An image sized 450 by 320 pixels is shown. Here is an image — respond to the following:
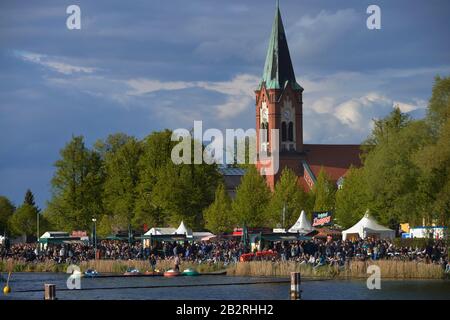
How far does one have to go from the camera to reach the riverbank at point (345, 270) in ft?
198

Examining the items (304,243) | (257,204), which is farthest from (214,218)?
(304,243)

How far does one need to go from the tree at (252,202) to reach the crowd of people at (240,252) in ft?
55.0

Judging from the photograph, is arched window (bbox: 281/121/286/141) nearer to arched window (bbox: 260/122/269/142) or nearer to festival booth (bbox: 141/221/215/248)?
arched window (bbox: 260/122/269/142)

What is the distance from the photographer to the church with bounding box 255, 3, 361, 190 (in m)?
163

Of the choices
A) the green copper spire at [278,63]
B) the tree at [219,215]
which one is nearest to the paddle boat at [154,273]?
the tree at [219,215]

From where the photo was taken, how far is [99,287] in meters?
60.8

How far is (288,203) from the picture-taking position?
110m

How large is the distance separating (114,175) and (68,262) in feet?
95.9

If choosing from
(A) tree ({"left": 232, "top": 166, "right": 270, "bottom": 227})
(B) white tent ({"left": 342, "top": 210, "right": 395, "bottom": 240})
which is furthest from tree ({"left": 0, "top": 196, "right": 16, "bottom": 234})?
(B) white tent ({"left": 342, "top": 210, "right": 395, "bottom": 240})

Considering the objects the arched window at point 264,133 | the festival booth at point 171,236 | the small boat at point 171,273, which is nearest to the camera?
the small boat at point 171,273

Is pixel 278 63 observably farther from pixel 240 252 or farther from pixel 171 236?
pixel 240 252

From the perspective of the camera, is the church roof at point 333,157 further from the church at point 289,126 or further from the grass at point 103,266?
the grass at point 103,266

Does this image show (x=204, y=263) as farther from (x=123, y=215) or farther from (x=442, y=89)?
(x=123, y=215)

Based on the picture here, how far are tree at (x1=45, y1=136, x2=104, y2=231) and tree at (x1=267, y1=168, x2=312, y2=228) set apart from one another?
1738cm
